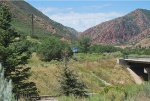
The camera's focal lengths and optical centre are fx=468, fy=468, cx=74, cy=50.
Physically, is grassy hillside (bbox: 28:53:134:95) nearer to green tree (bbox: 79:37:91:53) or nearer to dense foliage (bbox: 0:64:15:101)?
dense foliage (bbox: 0:64:15:101)

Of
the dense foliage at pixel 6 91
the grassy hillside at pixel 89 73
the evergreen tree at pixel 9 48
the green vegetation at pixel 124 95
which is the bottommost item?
the grassy hillside at pixel 89 73

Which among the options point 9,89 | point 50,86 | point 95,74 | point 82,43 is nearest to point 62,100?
point 9,89

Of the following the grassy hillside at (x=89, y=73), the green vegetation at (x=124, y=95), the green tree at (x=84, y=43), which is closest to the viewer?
the green vegetation at (x=124, y=95)

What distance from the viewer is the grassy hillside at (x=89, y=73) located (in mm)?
60281

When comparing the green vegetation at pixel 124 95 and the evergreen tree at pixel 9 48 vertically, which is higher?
the evergreen tree at pixel 9 48

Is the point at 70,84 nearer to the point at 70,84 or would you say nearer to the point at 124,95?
the point at 70,84

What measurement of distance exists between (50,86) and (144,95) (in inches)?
1244

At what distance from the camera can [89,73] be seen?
7325cm

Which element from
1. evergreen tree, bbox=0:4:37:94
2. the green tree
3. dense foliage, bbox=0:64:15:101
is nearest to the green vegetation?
evergreen tree, bbox=0:4:37:94

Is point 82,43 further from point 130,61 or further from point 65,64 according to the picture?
point 65,64

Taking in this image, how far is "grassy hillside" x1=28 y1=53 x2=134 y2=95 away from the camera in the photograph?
60.3 metres

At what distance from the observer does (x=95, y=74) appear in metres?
74.8

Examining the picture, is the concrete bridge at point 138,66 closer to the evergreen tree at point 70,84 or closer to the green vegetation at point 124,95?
the evergreen tree at point 70,84

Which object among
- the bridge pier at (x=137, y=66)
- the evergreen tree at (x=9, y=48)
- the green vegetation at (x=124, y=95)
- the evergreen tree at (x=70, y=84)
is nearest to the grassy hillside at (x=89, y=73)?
the bridge pier at (x=137, y=66)
